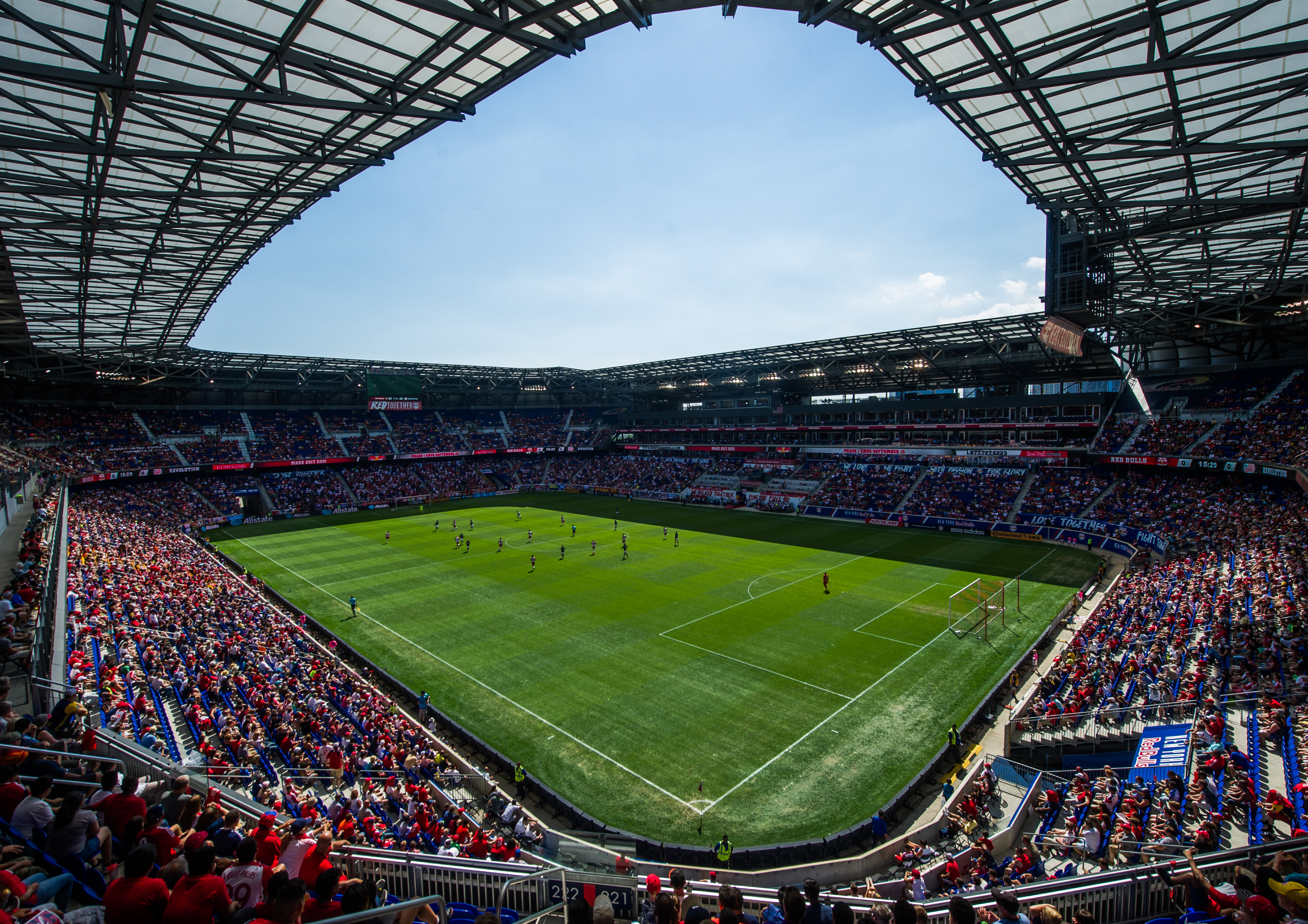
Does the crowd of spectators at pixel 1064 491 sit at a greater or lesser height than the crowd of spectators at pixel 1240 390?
lesser

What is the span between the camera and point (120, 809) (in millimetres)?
5938

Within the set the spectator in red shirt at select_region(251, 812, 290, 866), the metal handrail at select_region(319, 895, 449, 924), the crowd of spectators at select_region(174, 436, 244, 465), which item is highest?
the crowd of spectators at select_region(174, 436, 244, 465)

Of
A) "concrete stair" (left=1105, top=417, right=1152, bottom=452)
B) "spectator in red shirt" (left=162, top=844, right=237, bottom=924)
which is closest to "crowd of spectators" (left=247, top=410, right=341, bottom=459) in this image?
"spectator in red shirt" (left=162, top=844, right=237, bottom=924)

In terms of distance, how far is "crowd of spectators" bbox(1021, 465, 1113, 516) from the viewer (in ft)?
145

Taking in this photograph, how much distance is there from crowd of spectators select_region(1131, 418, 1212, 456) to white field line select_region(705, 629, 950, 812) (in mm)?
28353

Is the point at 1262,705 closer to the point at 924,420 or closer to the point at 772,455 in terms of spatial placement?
the point at 924,420

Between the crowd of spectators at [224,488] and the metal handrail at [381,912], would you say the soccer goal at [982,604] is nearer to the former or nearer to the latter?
the metal handrail at [381,912]

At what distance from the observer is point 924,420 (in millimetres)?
60125

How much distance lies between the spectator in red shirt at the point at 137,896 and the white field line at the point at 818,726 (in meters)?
12.9

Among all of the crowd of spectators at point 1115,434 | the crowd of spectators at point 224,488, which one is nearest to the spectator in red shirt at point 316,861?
the crowd of spectators at point 1115,434

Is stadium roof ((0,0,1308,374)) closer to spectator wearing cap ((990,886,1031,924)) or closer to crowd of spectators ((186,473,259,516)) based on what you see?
spectator wearing cap ((990,886,1031,924))

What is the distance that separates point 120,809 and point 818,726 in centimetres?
1689

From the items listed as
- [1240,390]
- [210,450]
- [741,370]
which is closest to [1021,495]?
[1240,390]

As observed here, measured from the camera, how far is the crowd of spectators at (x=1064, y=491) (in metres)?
44.1
